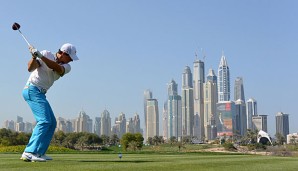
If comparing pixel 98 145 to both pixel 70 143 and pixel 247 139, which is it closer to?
pixel 70 143

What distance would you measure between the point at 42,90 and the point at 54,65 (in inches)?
21.4

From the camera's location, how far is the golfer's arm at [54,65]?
23.5ft

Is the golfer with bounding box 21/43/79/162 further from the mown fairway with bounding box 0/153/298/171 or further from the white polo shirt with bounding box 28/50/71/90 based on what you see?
the mown fairway with bounding box 0/153/298/171

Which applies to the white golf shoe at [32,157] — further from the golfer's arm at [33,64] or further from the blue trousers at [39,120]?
the golfer's arm at [33,64]

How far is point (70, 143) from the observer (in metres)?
94.3

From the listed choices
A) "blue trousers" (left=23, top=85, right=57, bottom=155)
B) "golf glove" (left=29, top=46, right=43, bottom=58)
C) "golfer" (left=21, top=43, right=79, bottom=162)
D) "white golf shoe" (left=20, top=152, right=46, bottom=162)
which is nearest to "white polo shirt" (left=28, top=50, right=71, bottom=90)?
"golfer" (left=21, top=43, right=79, bottom=162)

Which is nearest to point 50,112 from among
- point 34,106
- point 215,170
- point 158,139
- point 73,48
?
point 34,106

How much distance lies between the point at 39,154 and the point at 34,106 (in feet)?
2.70

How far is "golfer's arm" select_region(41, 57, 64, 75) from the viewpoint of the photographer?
281 inches

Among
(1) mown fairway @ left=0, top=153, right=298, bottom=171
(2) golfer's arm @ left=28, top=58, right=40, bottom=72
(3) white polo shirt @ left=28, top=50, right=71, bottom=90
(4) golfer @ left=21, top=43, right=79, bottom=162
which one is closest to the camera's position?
(1) mown fairway @ left=0, top=153, right=298, bottom=171

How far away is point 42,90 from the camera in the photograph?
7.48 m

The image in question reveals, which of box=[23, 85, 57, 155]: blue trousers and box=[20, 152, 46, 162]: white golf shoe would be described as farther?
box=[23, 85, 57, 155]: blue trousers

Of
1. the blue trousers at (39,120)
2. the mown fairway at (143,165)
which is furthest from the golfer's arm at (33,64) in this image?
the mown fairway at (143,165)

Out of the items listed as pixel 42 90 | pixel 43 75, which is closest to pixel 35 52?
pixel 43 75
